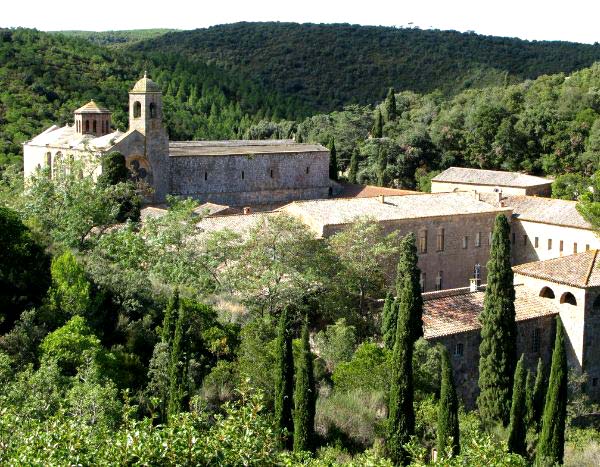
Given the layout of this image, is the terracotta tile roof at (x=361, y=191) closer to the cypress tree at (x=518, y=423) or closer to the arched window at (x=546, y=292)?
the arched window at (x=546, y=292)

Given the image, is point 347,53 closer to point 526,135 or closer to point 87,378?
point 526,135

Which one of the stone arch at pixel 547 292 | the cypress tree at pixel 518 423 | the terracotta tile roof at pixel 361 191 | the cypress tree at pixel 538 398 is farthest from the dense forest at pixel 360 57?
the cypress tree at pixel 518 423

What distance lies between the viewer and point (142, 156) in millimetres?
41594

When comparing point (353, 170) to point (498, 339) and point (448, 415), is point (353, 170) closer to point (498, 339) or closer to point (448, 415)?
point (498, 339)

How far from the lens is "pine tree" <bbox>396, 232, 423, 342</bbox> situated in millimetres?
23203

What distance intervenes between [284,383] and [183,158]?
80.4 ft

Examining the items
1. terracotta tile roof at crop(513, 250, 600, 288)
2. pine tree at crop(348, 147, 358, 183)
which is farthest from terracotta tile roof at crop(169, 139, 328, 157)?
terracotta tile roof at crop(513, 250, 600, 288)

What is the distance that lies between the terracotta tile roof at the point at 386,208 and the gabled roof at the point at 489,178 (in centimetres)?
754

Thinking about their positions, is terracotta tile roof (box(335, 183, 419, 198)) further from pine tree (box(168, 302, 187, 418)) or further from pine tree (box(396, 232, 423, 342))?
pine tree (box(168, 302, 187, 418))

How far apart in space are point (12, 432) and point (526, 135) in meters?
45.0

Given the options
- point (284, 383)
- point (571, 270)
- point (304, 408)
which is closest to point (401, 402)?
point (304, 408)

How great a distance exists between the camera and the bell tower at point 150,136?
41750 millimetres

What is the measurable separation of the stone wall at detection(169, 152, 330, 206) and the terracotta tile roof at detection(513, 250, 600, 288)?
18.6 metres

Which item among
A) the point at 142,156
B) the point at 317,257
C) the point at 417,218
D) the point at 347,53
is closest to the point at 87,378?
the point at 317,257
